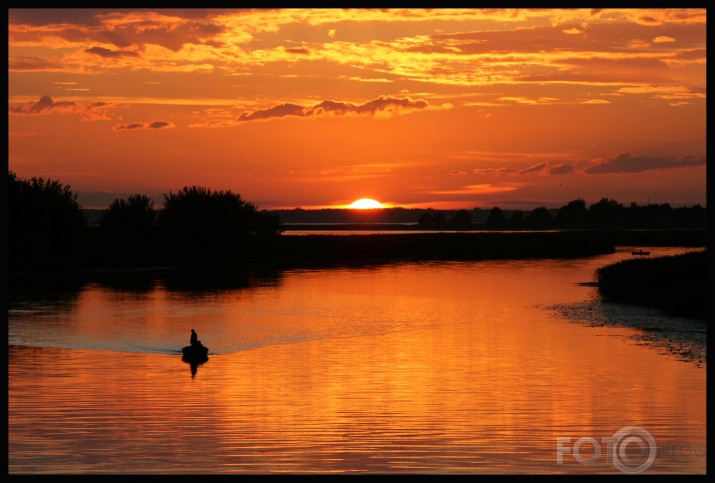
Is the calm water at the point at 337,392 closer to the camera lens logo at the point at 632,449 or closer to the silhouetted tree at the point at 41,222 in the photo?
the camera lens logo at the point at 632,449

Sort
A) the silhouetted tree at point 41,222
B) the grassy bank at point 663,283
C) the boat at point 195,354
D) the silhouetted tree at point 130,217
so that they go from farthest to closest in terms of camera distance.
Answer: the silhouetted tree at point 130,217, the silhouetted tree at point 41,222, the grassy bank at point 663,283, the boat at point 195,354

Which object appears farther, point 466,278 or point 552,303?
point 466,278

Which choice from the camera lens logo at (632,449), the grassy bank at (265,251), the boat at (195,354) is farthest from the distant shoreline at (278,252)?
the camera lens logo at (632,449)

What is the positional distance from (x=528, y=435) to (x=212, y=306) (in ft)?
125

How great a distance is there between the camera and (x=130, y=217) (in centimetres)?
11925

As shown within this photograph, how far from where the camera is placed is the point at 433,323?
2019 inches

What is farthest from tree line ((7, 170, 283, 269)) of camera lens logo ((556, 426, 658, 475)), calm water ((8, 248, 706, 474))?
camera lens logo ((556, 426, 658, 475))

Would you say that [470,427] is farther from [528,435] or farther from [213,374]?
[213,374]

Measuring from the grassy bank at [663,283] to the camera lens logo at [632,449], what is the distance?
26.5 metres

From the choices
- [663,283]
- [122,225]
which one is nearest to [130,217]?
[122,225]

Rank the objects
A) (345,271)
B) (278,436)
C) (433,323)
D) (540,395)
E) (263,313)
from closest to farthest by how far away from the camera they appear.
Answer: (278,436), (540,395), (433,323), (263,313), (345,271)

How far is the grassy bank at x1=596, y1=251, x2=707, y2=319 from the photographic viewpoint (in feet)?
174

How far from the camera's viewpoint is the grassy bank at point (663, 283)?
53031 millimetres
